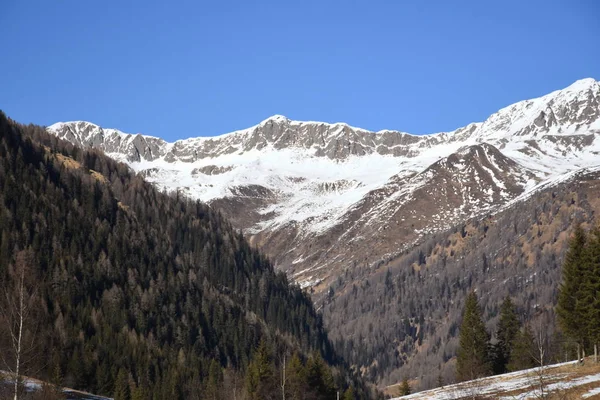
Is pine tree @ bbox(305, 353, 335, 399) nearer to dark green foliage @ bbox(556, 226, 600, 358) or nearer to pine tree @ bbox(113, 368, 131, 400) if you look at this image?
pine tree @ bbox(113, 368, 131, 400)

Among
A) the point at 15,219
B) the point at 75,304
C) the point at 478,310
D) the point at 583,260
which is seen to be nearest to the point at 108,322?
the point at 75,304

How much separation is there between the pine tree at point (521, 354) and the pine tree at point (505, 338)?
3.26 metres

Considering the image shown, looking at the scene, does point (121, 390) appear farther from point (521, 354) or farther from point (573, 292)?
point (573, 292)

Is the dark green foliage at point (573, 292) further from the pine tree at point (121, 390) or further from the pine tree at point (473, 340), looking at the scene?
the pine tree at point (121, 390)

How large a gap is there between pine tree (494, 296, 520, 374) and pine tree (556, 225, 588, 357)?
28368mm

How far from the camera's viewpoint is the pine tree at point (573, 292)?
7862cm

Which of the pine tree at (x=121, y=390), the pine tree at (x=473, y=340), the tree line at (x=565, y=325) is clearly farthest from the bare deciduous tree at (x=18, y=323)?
the pine tree at (x=473, y=340)

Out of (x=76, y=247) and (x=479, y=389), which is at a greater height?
(x=76, y=247)

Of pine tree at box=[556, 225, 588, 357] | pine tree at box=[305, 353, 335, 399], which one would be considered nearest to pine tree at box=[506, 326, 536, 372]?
pine tree at box=[556, 225, 588, 357]

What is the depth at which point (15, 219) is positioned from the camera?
610 ft

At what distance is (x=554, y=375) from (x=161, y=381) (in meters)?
101

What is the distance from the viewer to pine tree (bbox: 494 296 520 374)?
4323 inches

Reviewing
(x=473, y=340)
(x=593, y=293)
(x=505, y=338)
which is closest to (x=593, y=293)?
(x=593, y=293)

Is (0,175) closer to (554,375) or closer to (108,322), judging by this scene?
(108,322)
